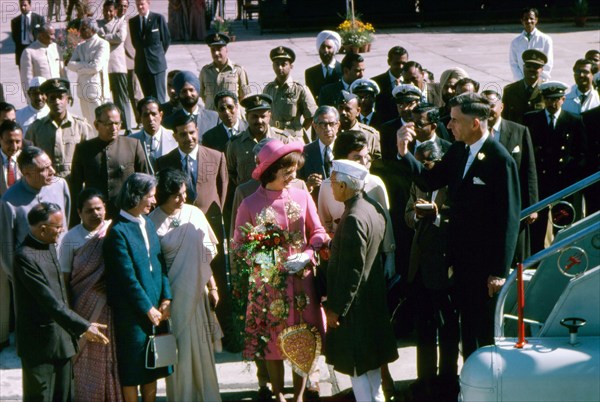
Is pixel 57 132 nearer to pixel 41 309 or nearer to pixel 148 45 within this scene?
pixel 41 309

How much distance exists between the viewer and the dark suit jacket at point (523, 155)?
8.22 meters

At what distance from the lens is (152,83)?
15.2m

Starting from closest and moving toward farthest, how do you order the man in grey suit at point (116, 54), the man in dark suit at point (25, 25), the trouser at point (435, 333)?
the trouser at point (435, 333) < the man in grey suit at point (116, 54) < the man in dark suit at point (25, 25)

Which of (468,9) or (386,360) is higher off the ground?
(468,9)

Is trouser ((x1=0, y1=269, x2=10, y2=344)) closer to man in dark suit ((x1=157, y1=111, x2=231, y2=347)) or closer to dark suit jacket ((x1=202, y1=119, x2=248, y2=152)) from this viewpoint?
man in dark suit ((x1=157, y1=111, x2=231, y2=347))

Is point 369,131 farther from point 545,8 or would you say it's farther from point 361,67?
point 545,8

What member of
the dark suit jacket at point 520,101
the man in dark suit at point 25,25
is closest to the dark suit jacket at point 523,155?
the dark suit jacket at point 520,101

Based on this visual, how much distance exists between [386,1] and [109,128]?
60.5 feet

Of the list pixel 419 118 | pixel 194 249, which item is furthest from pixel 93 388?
pixel 419 118

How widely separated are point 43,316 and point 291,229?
6.31ft

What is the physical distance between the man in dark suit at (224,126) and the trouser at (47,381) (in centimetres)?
320

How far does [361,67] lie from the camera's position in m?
11.1

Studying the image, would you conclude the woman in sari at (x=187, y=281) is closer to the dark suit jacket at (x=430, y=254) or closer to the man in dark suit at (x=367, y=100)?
the dark suit jacket at (x=430, y=254)

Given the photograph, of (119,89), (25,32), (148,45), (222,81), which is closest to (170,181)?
(222,81)
